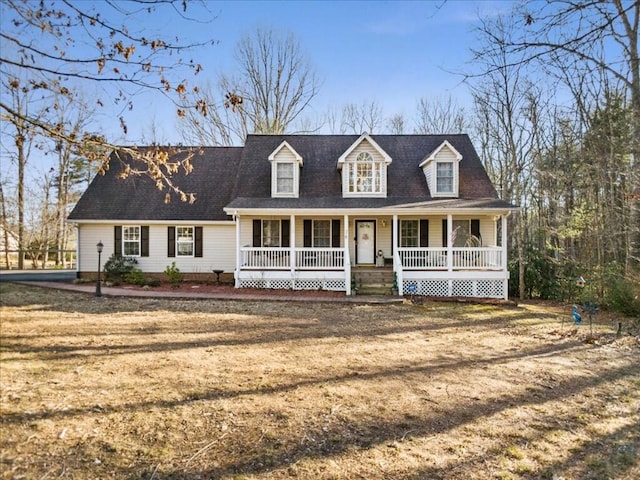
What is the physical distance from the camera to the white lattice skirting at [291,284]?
14.8 meters

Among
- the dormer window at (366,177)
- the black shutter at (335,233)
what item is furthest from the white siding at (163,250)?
the dormer window at (366,177)

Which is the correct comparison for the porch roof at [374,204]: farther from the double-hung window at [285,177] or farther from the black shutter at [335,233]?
the black shutter at [335,233]

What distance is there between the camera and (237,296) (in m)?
12.9

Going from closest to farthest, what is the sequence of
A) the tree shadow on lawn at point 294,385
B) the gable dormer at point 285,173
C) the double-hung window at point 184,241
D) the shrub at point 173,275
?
the tree shadow on lawn at point 294,385, the shrub at point 173,275, the gable dormer at point 285,173, the double-hung window at point 184,241

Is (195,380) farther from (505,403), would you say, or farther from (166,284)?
(166,284)

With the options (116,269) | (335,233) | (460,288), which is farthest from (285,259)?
(116,269)

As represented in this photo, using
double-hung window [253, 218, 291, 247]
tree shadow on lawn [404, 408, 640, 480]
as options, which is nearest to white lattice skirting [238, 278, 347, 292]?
double-hung window [253, 218, 291, 247]

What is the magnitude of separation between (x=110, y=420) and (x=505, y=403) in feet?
14.9

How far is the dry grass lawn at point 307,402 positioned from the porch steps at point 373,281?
5.78 meters

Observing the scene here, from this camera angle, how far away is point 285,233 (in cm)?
1662

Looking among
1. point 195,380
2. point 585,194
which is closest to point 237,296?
point 195,380

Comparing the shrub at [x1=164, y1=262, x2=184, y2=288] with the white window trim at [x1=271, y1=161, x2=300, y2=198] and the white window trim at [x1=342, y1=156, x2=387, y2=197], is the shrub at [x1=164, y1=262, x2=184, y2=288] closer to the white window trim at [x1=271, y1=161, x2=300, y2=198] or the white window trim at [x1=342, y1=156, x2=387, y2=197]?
the white window trim at [x1=271, y1=161, x2=300, y2=198]

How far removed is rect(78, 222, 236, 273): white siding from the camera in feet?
55.0

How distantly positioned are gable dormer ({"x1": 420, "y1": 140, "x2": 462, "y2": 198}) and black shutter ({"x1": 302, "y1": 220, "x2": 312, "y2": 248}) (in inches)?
216
